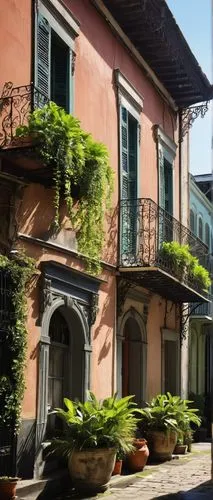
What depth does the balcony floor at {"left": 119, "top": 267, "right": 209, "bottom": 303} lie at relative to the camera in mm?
12688

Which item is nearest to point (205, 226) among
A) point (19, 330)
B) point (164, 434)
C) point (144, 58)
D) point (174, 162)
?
point (174, 162)

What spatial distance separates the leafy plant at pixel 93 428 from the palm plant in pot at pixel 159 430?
2.75m

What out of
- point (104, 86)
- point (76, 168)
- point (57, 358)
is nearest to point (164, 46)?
point (104, 86)

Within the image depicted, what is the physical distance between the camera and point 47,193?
1007 cm

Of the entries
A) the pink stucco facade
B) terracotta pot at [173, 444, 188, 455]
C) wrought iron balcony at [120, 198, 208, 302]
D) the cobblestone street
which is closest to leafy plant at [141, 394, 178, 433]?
the cobblestone street

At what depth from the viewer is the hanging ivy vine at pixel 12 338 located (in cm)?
865

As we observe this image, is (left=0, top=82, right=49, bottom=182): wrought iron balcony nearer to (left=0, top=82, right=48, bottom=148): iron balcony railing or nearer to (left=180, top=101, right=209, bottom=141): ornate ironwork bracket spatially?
(left=0, top=82, right=48, bottom=148): iron balcony railing

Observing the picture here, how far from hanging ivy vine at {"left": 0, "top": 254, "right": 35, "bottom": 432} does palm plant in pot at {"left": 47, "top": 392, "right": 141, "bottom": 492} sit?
3.91 ft

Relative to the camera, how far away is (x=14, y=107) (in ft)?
30.2

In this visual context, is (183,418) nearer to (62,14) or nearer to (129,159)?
(129,159)

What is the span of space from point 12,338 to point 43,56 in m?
4.04

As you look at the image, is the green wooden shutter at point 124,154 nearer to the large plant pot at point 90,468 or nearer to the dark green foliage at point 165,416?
the dark green foliage at point 165,416

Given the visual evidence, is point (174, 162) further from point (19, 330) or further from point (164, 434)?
point (19, 330)

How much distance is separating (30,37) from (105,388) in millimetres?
5703
